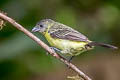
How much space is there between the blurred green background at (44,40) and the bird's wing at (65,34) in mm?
703

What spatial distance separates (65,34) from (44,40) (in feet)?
3.02

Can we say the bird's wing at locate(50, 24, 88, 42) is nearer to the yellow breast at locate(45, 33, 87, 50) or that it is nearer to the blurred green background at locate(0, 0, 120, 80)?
the yellow breast at locate(45, 33, 87, 50)

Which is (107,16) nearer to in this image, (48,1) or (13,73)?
(48,1)

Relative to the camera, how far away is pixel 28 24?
23.0 ft

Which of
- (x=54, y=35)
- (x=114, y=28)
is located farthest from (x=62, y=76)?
(x=54, y=35)

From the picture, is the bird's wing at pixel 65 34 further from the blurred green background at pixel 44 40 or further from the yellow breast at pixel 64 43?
the blurred green background at pixel 44 40

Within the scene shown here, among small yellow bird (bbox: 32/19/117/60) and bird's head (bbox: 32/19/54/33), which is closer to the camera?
small yellow bird (bbox: 32/19/117/60)

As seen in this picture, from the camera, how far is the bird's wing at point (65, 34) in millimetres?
5356

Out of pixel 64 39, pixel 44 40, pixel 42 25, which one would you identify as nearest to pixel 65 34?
pixel 64 39

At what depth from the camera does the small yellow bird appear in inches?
206

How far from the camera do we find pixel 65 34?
5.59 metres

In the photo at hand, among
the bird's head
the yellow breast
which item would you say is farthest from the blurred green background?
the yellow breast

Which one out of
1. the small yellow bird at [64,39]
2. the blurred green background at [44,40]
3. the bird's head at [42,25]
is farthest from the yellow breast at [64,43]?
the blurred green background at [44,40]

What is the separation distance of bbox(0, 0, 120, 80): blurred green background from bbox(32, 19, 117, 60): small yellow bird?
693mm
